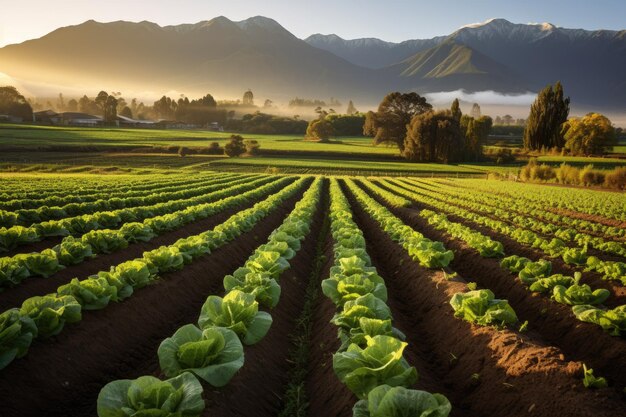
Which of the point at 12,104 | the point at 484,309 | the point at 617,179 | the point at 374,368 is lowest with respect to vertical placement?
the point at 484,309

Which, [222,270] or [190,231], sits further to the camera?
[190,231]

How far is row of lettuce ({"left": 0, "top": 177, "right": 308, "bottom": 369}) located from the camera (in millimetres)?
4797

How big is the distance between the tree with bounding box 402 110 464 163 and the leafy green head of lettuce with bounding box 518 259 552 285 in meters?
71.3

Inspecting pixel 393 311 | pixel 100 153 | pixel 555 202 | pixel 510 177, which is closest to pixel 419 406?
pixel 393 311

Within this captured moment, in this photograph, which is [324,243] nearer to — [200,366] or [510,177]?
[200,366]

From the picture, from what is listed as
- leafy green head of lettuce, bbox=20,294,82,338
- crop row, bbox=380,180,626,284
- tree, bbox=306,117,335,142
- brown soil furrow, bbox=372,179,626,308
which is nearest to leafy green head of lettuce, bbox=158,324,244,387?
leafy green head of lettuce, bbox=20,294,82,338

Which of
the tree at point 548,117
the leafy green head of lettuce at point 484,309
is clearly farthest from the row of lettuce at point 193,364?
the tree at point 548,117

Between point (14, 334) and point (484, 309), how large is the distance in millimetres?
6386

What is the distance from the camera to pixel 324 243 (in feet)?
51.1

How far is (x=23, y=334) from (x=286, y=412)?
3402 millimetres

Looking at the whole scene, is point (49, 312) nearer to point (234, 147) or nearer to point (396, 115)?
point (234, 147)

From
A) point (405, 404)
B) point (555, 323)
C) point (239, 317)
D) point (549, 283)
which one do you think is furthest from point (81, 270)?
point (549, 283)

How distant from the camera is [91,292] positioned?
6.52 m

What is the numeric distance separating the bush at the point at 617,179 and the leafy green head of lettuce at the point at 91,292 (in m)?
49.6
